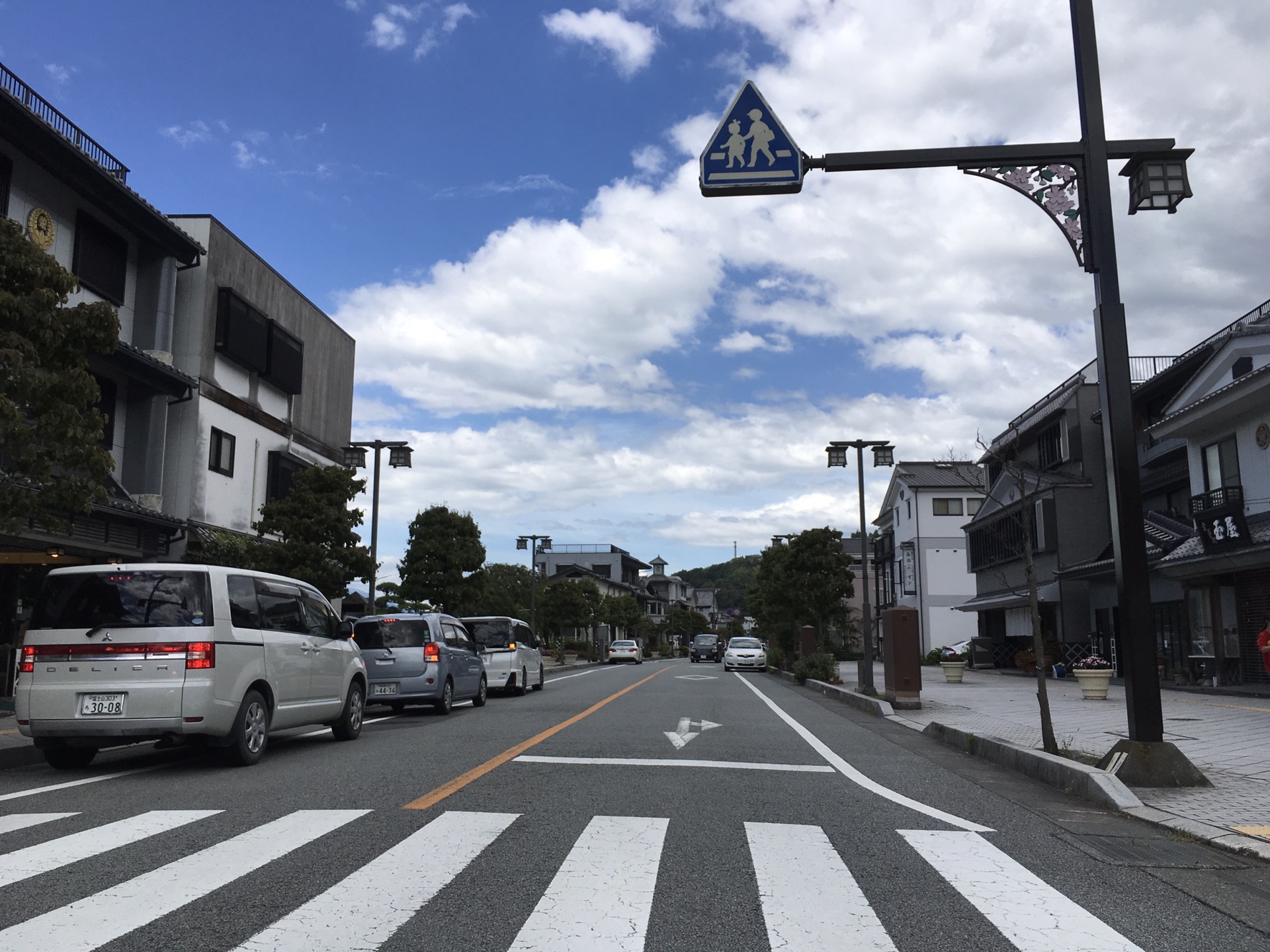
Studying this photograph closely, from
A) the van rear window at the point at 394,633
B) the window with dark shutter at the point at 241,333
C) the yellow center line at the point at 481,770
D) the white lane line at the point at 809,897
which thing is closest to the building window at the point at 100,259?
the window with dark shutter at the point at 241,333

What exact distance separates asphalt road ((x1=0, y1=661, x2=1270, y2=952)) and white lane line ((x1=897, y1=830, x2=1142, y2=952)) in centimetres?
2

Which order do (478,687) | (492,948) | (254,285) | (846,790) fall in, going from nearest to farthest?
(492,948)
(846,790)
(478,687)
(254,285)

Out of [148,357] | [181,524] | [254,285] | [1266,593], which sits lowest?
[1266,593]

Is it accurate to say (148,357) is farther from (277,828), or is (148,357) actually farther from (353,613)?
(353,613)

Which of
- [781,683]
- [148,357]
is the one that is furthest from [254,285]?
[781,683]

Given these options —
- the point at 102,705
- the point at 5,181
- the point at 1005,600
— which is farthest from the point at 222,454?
the point at 1005,600

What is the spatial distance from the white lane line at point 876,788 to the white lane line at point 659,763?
277mm

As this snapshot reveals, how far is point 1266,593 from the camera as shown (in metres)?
21.2

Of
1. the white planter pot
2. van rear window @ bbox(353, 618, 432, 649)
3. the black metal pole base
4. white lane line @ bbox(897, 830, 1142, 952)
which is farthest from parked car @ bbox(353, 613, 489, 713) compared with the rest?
the white planter pot

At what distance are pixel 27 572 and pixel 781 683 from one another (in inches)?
776

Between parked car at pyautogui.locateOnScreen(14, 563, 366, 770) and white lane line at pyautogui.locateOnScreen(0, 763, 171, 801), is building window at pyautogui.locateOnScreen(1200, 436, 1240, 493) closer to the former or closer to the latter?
parked car at pyautogui.locateOnScreen(14, 563, 366, 770)

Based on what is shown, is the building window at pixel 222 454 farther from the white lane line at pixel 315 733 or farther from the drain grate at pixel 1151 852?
the drain grate at pixel 1151 852

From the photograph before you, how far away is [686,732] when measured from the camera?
41.9ft

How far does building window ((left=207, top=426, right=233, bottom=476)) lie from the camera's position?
952 inches
